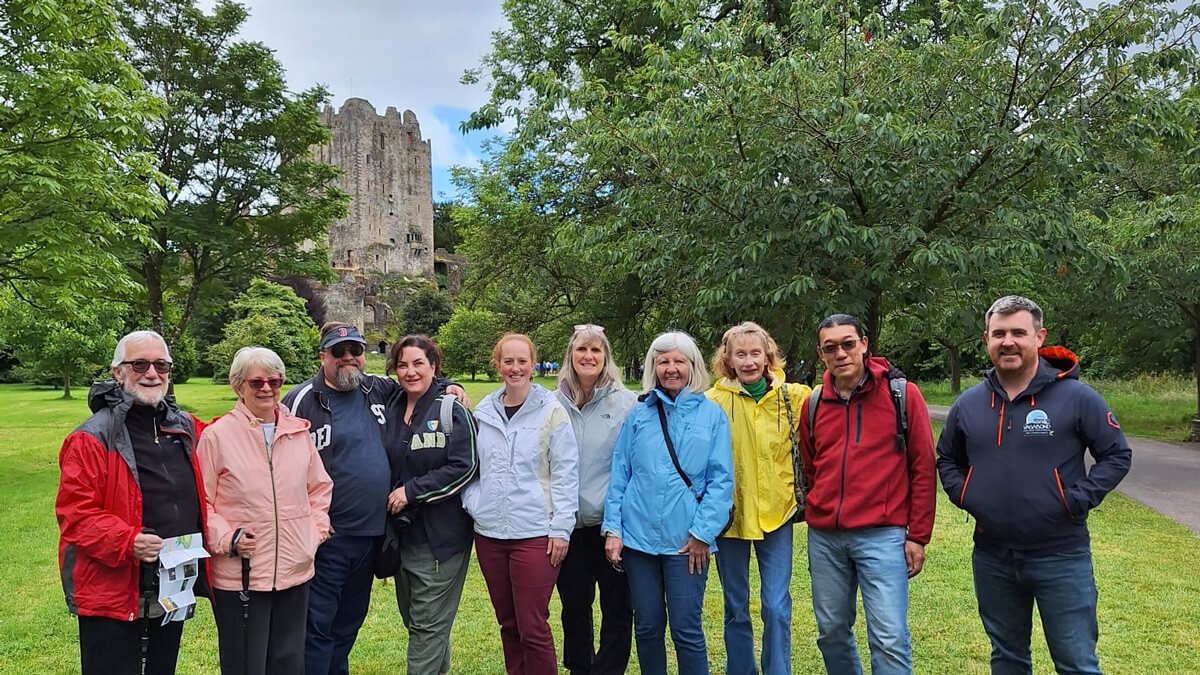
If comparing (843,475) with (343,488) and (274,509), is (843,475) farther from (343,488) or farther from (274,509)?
(274,509)

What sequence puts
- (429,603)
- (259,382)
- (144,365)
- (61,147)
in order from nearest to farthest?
(144,365)
(259,382)
(429,603)
(61,147)

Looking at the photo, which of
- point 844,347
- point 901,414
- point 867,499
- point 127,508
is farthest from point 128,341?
point 901,414

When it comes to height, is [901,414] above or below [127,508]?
above

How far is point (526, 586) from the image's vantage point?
11.6 feet

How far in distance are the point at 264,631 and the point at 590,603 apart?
162 centimetres

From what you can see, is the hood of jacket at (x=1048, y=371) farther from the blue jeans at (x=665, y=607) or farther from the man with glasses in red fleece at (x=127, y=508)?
the man with glasses in red fleece at (x=127, y=508)

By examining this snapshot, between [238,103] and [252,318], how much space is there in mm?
15684

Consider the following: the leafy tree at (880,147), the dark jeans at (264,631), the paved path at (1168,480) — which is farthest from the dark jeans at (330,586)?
the paved path at (1168,480)

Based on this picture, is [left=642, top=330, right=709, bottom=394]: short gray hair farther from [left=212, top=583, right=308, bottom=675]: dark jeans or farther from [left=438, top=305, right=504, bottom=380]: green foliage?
[left=212, top=583, right=308, bottom=675]: dark jeans

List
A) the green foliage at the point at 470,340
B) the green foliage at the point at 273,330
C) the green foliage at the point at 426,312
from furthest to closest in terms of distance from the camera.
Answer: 1. the green foliage at the point at 426,312
2. the green foliage at the point at 273,330
3. the green foliage at the point at 470,340

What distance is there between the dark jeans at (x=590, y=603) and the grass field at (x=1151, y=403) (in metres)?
16.4

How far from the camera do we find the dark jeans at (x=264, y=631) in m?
3.14

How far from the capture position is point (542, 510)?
3564 mm

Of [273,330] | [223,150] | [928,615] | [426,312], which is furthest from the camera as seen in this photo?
[426,312]
